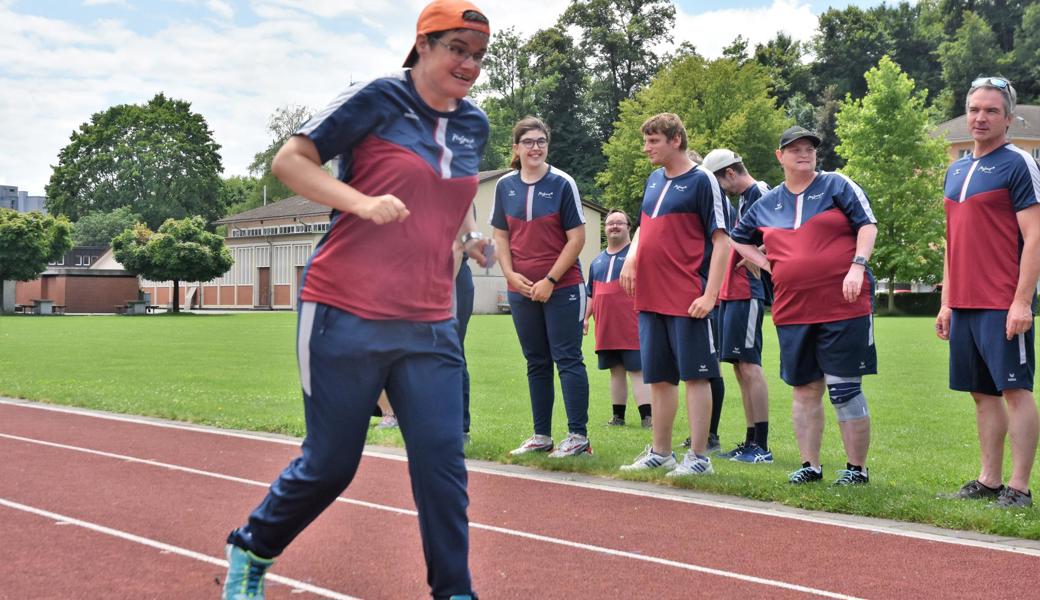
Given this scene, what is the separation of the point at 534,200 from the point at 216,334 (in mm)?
27885

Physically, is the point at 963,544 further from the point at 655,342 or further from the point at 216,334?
the point at 216,334

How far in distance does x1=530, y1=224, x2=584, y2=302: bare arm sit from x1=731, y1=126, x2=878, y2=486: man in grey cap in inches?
59.2

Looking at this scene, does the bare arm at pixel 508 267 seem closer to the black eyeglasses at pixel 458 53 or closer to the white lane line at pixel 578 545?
the white lane line at pixel 578 545

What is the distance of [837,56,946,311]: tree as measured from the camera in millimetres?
62250

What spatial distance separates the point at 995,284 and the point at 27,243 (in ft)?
224

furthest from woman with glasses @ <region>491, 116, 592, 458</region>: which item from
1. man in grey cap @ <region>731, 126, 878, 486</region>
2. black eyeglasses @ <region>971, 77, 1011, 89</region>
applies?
black eyeglasses @ <region>971, 77, 1011, 89</region>

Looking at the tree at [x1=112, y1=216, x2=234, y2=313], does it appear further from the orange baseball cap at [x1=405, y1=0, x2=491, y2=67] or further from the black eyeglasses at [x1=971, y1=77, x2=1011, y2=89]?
the orange baseball cap at [x1=405, y1=0, x2=491, y2=67]

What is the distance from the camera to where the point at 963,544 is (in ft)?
19.1

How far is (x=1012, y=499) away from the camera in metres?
6.57

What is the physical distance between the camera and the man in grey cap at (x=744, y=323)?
895cm

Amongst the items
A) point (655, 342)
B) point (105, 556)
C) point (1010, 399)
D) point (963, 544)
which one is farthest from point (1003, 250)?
point (105, 556)

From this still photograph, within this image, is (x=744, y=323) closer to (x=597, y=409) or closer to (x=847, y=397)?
(x=847, y=397)

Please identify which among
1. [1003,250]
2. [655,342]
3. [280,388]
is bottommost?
[280,388]

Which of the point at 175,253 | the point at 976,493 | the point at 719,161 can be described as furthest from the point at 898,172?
the point at 976,493
